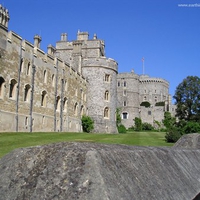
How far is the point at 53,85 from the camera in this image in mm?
30578

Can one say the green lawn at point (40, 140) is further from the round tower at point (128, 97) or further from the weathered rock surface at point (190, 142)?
the round tower at point (128, 97)

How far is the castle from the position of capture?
22.8m

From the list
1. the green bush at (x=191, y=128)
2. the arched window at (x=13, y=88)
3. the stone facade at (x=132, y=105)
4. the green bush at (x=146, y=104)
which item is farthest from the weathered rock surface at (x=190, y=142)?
the green bush at (x=146, y=104)

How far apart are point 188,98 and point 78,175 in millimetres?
45571

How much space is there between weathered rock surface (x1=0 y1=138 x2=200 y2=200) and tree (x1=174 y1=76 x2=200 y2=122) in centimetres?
4328

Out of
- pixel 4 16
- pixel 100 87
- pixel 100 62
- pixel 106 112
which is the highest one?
pixel 4 16

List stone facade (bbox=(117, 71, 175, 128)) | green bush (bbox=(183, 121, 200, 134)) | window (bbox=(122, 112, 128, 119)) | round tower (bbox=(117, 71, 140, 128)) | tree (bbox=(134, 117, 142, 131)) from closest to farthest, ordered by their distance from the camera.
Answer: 1. green bush (bbox=(183, 121, 200, 134))
2. tree (bbox=(134, 117, 142, 131))
3. round tower (bbox=(117, 71, 140, 128))
4. stone facade (bbox=(117, 71, 175, 128))
5. window (bbox=(122, 112, 128, 119))

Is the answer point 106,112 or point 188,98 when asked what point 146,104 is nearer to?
point 188,98

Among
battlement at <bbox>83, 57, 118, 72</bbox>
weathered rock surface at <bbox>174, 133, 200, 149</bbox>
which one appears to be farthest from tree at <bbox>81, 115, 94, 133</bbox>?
weathered rock surface at <bbox>174, 133, 200, 149</bbox>

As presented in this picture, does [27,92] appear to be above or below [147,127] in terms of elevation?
above

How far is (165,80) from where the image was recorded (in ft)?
330

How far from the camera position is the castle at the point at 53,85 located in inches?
896

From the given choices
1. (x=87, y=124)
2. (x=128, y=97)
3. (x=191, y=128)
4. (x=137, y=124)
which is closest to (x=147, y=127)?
(x=137, y=124)

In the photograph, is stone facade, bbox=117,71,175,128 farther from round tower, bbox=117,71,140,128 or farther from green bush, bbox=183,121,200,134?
green bush, bbox=183,121,200,134
